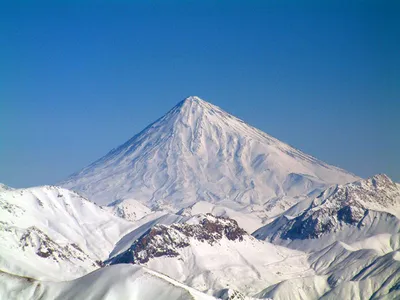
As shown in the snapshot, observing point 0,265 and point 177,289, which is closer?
point 177,289

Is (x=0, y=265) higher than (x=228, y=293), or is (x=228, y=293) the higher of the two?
(x=0, y=265)

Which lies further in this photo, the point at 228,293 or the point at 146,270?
the point at 228,293

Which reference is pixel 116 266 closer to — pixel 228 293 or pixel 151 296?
pixel 151 296

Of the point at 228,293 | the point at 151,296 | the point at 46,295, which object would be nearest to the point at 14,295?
the point at 46,295

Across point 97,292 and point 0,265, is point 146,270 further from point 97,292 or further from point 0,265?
point 0,265

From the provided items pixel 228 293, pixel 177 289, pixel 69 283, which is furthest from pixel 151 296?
pixel 228 293

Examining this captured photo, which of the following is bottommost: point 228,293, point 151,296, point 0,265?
point 151,296

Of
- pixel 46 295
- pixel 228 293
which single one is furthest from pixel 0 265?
pixel 46 295
